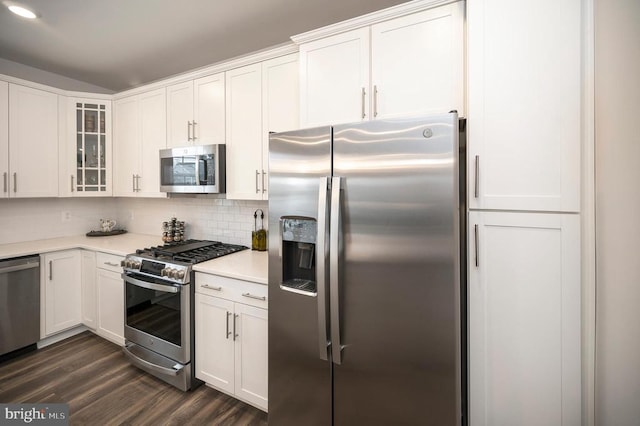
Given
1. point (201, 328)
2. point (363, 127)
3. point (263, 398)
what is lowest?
point (263, 398)

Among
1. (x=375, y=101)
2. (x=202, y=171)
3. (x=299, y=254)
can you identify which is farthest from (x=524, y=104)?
(x=202, y=171)

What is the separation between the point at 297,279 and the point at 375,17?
5.16 ft

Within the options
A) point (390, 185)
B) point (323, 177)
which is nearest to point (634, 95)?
point (390, 185)

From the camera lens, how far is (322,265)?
141 cm

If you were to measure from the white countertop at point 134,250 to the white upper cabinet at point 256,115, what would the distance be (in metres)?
0.52

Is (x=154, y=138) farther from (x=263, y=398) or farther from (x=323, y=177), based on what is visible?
(x=263, y=398)

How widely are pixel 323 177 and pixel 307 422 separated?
133 cm

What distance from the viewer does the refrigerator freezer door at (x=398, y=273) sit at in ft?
4.04

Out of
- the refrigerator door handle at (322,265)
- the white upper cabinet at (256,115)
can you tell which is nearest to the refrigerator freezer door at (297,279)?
the refrigerator door handle at (322,265)

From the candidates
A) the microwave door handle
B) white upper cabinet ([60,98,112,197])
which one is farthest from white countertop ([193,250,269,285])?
white upper cabinet ([60,98,112,197])

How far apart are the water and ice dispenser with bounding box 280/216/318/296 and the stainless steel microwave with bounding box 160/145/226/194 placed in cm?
114

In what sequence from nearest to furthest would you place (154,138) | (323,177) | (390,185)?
(390,185), (323,177), (154,138)

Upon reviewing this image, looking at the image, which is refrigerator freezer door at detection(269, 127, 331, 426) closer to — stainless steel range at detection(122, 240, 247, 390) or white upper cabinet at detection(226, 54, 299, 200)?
white upper cabinet at detection(226, 54, 299, 200)

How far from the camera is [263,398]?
187 cm
